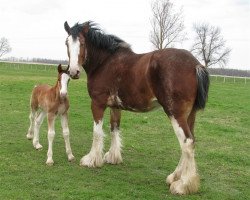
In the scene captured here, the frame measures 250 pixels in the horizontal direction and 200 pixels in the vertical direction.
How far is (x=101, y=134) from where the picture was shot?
8281 mm

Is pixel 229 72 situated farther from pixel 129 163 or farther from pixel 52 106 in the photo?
pixel 52 106

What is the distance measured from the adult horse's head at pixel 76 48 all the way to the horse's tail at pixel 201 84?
7.36ft

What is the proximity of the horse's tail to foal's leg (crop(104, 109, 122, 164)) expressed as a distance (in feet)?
8.12

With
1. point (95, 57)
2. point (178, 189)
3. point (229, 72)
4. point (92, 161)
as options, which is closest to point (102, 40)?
point (95, 57)

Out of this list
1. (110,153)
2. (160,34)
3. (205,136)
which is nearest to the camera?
(110,153)

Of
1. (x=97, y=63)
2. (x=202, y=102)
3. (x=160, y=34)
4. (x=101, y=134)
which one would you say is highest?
(x=160, y=34)

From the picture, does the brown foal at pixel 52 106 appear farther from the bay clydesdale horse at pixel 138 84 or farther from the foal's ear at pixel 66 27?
the foal's ear at pixel 66 27

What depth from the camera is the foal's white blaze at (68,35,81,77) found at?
7527 mm

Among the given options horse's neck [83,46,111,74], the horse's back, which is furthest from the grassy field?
horse's neck [83,46,111,74]

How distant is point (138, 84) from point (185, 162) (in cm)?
163

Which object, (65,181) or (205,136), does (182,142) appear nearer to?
(65,181)

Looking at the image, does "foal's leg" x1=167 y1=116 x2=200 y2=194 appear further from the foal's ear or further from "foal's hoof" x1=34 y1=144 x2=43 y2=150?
"foal's hoof" x1=34 y1=144 x2=43 y2=150

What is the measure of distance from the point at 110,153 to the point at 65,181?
177cm

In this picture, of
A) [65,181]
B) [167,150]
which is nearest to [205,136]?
[167,150]
